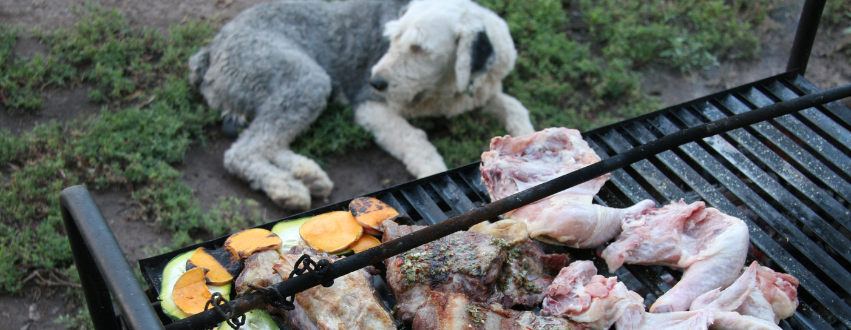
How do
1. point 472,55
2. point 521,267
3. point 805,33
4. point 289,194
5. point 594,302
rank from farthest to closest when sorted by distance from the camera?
point 472,55, point 289,194, point 805,33, point 521,267, point 594,302

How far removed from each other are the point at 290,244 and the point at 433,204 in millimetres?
515

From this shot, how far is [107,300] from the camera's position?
1554mm

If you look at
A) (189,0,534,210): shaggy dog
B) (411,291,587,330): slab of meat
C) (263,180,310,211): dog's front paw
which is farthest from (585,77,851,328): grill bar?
(263,180,310,211): dog's front paw

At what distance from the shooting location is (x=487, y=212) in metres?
1.58

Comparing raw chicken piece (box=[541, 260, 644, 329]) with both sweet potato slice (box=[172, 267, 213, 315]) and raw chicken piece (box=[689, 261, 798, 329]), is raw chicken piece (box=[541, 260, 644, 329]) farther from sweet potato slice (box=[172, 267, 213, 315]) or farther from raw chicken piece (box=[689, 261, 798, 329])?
sweet potato slice (box=[172, 267, 213, 315])

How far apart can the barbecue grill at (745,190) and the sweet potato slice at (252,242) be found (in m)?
0.08

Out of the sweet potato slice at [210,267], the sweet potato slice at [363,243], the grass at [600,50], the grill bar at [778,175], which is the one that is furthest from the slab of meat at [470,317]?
the grass at [600,50]

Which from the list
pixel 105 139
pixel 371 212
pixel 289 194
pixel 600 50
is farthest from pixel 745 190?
pixel 105 139

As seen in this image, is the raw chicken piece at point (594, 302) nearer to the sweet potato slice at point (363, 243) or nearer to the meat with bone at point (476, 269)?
the meat with bone at point (476, 269)

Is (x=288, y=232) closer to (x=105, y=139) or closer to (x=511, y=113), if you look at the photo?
(x=105, y=139)

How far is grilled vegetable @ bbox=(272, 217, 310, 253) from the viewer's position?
6.29 ft

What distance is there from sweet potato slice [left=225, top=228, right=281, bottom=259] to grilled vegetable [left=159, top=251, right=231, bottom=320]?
11 cm

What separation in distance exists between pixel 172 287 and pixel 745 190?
1.96 m

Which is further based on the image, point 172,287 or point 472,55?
point 472,55
